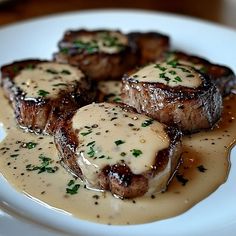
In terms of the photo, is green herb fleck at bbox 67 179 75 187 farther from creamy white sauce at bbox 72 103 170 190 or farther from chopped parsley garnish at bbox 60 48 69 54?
chopped parsley garnish at bbox 60 48 69 54

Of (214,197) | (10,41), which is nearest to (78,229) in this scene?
(214,197)

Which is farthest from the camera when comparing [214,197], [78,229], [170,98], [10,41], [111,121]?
[10,41]

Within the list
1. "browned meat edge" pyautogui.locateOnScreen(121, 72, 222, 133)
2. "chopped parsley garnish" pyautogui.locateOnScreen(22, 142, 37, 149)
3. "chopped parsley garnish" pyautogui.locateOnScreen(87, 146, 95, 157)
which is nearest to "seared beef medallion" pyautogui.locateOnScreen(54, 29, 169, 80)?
"browned meat edge" pyautogui.locateOnScreen(121, 72, 222, 133)

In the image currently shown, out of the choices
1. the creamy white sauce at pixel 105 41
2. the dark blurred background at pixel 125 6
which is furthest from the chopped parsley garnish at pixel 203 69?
the dark blurred background at pixel 125 6

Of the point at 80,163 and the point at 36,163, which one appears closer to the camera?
the point at 80,163

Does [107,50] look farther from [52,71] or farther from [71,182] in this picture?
[71,182]

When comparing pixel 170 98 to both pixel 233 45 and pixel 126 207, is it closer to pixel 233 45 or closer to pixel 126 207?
pixel 126 207

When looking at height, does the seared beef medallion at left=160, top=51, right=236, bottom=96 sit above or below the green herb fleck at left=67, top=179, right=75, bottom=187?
above

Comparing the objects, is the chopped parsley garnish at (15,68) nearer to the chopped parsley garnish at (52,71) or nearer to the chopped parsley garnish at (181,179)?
the chopped parsley garnish at (52,71)
